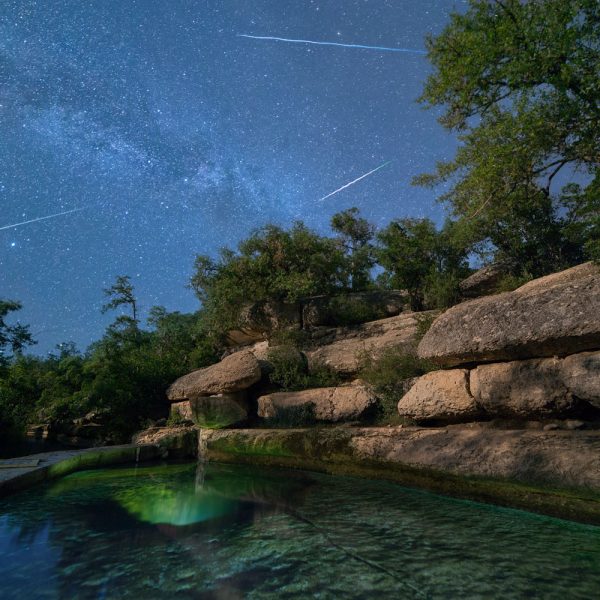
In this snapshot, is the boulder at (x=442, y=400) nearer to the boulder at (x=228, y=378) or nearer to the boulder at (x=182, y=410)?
the boulder at (x=228, y=378)

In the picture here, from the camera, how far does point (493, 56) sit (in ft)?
32.7

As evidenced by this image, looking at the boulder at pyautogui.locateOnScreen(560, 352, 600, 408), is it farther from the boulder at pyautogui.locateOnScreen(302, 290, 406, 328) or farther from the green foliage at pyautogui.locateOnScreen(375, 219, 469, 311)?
the boulder at pyautogui.locateOnScreen(302, 290, 406, 328)

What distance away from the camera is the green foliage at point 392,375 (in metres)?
10.2

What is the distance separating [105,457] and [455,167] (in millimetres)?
14306

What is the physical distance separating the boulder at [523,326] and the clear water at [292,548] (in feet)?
10.9

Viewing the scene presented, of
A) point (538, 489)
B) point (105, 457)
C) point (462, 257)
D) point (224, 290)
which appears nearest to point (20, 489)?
point (105, 457)

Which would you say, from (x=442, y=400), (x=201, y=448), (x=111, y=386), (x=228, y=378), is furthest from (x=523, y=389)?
(x=111, y=386)

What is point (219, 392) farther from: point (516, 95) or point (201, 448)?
point (516, 95)

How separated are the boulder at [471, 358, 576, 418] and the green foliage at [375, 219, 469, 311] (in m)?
8.73

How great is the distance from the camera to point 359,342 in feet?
47.8

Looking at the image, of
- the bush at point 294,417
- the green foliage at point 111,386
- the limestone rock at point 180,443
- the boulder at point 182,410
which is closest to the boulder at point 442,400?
the bush at point 294,417

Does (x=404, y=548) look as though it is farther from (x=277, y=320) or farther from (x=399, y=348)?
(x=277, y=320)

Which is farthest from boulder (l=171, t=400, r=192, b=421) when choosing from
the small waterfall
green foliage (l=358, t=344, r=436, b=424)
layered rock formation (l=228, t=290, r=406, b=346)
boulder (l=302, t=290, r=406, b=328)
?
green foliage (l=358, t=344, r=436, b=424)

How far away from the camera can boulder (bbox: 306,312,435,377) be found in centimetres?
1280
